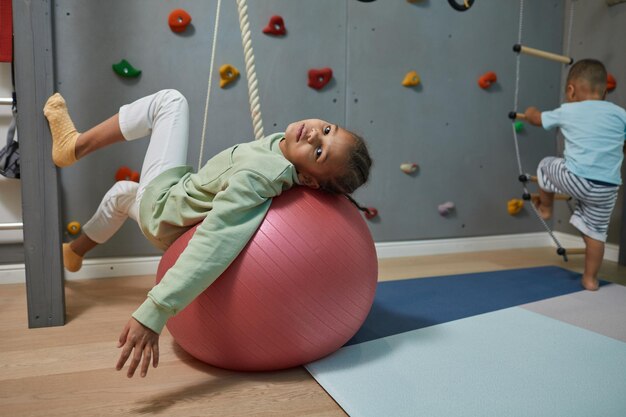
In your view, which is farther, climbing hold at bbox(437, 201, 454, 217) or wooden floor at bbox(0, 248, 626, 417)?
climbing hold at bbox(437, 201, 454, 217)

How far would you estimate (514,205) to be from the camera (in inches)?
131

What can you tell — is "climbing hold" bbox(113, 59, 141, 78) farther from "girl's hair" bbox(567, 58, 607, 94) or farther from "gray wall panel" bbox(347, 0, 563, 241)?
"girl's hair" bbox(567, 58, 607, 94)

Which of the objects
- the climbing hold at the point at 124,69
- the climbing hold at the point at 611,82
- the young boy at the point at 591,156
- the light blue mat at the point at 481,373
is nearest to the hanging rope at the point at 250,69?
the climbing hold at the point at 124,69

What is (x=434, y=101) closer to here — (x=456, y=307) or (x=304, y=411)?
(x=456, y=307)

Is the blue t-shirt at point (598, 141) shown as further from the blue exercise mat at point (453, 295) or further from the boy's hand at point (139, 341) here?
the boy's hand at point (139, 341)

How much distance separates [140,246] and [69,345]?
93 cm

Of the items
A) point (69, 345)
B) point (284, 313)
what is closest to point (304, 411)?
point (284, 313)

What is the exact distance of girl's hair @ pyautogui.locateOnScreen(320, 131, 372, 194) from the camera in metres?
1.42

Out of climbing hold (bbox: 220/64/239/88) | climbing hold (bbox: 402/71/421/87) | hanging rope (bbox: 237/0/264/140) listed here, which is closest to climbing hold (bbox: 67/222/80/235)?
climbing hold (bbox: 220/64/239/88)

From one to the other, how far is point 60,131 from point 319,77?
1.41 meters

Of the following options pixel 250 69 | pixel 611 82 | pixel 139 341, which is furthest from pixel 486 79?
pixel 139 341

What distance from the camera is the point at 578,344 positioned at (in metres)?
1.65

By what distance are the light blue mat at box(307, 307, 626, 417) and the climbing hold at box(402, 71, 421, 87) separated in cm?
162

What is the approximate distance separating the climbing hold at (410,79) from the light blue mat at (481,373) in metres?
1.62
